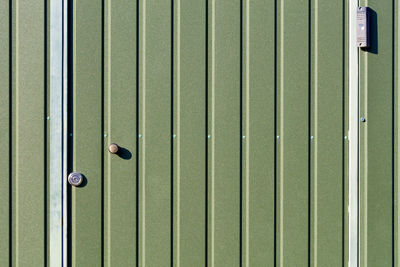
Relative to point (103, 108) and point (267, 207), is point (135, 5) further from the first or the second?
point (267, 207)

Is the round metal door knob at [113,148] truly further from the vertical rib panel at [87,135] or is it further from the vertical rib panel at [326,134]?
the vertical rib panel at [326,134]

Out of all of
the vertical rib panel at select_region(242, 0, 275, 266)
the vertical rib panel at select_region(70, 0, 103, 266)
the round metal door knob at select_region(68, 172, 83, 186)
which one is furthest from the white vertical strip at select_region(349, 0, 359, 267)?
the round metal door knob at select_region(68, 172, 83, 186)

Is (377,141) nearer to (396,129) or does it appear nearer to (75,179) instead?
(396,129)

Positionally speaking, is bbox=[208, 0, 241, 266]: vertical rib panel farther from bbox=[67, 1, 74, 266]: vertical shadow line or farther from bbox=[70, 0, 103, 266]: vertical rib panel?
bbox=[67, 1, 74, 266]: vertical shadow line

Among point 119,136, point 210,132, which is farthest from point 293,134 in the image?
point 119,136
